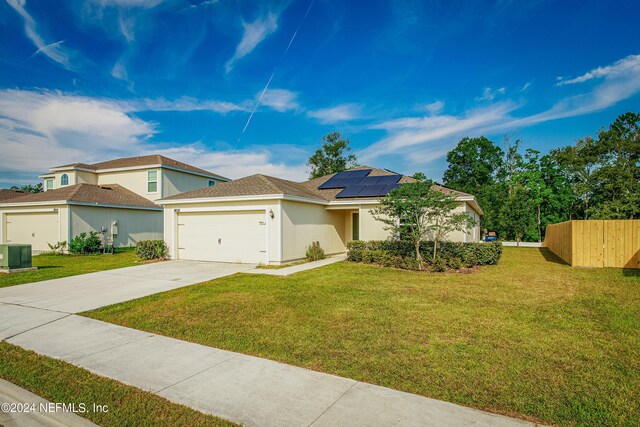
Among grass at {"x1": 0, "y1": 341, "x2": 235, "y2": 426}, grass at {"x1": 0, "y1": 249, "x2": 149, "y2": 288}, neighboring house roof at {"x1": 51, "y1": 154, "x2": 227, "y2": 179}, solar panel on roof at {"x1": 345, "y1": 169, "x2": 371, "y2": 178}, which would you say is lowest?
grass at {"x1": 0, "y1": 249, "x2": 149, "y2": 288}

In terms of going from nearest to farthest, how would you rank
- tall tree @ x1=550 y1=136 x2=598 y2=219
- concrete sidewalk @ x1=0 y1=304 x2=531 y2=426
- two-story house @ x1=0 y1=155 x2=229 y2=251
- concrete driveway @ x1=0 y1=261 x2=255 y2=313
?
concrete sidewalk @ x1=0 y1=304 x2=531 y2=426, concrete driveway @ x1=0 y1=261 x2=255 y2=313, two-story house @ x1=0 y1=155 x2=229 y2=251, tall tree @ x1=550 y1=136 x2=598 y2=219

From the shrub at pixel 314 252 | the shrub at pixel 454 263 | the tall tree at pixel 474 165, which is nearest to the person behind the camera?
the shrub at pixel 454 263

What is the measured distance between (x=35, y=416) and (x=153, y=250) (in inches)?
489

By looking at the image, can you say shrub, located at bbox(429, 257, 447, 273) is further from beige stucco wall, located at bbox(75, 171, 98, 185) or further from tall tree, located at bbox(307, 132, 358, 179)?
tall tree, located at bbox(307, 132, 358, 179)

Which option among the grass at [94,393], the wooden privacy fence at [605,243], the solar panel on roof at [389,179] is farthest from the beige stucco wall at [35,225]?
the wooden privacy fence at [605,243]

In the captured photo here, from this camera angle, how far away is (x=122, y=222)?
68.1 ft

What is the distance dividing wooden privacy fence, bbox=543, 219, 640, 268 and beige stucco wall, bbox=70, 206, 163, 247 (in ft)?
77.8

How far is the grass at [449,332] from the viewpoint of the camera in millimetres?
3438

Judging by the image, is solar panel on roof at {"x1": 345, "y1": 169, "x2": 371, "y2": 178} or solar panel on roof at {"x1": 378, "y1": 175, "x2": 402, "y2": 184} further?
solar panel on roof at {"x1": 345, "y1": 169, "x2": 371, "y2": 178}

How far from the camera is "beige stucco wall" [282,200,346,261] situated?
42.9 feet

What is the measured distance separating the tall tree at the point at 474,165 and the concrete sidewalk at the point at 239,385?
3885cm

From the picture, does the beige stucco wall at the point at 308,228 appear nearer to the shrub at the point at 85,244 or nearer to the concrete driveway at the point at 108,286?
the concrete driveway at the point at 108,286

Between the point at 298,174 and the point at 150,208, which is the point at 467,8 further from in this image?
the point at 298,174

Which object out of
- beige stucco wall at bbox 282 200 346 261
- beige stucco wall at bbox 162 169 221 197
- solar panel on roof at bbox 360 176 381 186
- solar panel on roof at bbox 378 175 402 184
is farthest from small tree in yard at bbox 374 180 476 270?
beige stucco wall at bbox 162 169 221 197
